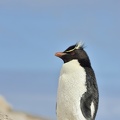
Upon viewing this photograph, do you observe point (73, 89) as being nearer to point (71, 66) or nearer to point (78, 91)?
point (78, 91)

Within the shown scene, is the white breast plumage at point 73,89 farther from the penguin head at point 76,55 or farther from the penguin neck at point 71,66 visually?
the penguin head at point 76,55

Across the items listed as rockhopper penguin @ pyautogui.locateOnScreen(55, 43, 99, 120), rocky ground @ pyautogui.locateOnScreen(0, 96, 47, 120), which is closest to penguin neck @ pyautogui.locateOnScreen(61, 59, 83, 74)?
rockhopper penguin @ pyautogui.locateOnScreen(55, 43, 99, 120)

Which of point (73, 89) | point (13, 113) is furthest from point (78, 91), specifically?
point (13, 113)

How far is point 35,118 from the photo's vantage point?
1786 cm

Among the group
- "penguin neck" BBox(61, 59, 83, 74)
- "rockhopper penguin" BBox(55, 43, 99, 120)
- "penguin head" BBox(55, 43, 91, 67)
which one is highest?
"penguin head" BBox(55, 43, 91, 67)

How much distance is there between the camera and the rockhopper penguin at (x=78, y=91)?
966cm

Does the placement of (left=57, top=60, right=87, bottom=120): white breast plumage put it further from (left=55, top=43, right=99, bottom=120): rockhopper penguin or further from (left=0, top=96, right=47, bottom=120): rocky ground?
(left=0, top=96, right=47, bottom=120): rocky ground

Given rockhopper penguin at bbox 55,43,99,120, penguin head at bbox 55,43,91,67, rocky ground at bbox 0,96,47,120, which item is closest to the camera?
rockhopper penguin at bbox 55,43,99,120

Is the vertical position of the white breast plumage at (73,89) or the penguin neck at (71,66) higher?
the penguin neck at (71,66)

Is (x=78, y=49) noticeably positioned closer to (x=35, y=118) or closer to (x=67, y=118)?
(x=67, y=118)

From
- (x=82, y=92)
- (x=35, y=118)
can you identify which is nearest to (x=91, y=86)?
(x=82, y=92)

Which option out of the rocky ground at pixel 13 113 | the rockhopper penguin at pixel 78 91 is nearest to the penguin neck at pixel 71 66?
the rockhopper penguin at pixel 78 91

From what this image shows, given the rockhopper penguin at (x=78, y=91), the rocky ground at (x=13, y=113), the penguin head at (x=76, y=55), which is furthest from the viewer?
the rocky ground at (x=13, y=113)

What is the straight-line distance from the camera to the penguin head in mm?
9766
